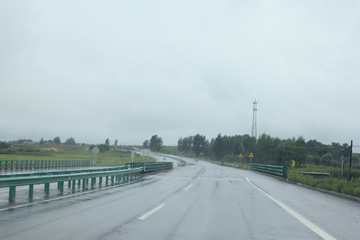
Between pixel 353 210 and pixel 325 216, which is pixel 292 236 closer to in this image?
pixel 325 216

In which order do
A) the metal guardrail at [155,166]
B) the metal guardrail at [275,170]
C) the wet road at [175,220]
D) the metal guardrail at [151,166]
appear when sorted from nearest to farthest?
the wet road at [175,220] → the metal guardrail at [275,170] → the metal guardrail at [151,166] → the metal guardrail at [155,166]

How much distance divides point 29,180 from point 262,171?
2992cm

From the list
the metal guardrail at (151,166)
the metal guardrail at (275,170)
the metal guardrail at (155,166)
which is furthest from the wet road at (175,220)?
the metal guardrail at (155,166)

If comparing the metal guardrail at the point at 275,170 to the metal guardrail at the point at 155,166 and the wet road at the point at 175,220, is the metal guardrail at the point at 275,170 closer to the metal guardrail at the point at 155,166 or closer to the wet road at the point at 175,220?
the metal guardrail at the point at 155,166

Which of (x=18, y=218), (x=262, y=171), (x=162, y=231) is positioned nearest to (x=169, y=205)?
(x=162, y=231)

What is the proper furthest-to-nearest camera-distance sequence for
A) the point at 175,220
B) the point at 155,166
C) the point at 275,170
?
the point at 155,166 → the point at 275,170 → the point at 175,220

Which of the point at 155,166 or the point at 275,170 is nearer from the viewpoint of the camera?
the point at 275,170

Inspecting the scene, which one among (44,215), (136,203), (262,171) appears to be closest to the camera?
(44,215)

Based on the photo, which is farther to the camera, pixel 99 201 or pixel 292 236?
pixel 99 201

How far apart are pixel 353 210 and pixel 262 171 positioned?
26.6 m

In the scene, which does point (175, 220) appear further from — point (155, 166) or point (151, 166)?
point (155, 166)

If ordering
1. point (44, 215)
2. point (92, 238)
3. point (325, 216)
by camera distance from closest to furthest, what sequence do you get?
point (92, 238) < point (44, 215) < point (325, 216)

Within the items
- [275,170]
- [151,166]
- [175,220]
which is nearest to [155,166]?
[151,166]

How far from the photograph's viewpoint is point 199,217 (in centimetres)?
779
